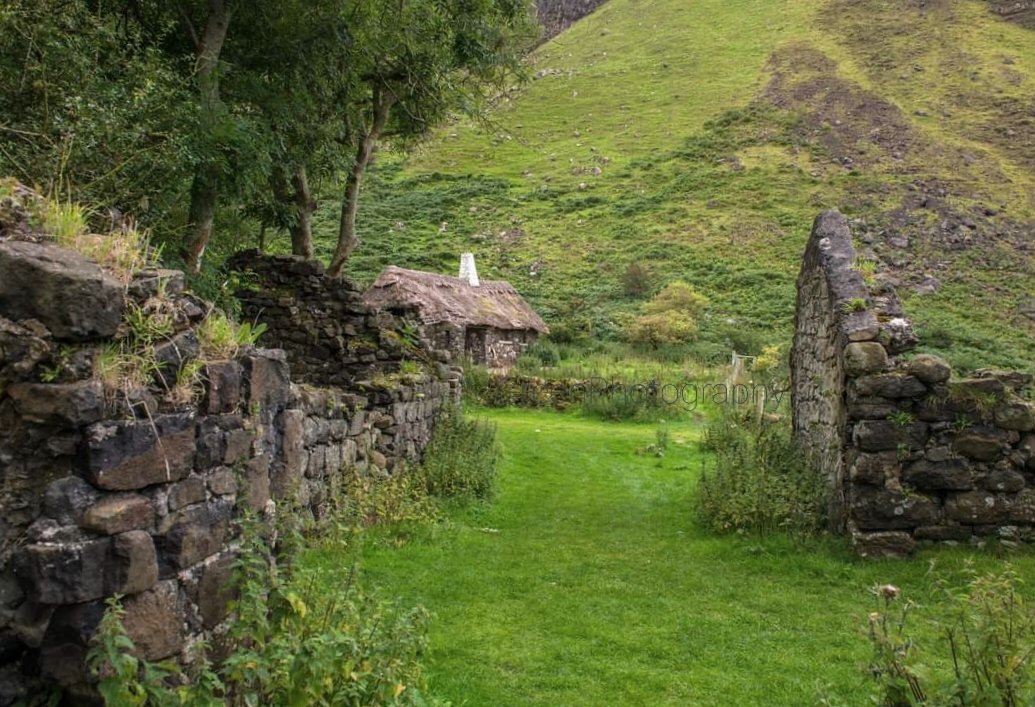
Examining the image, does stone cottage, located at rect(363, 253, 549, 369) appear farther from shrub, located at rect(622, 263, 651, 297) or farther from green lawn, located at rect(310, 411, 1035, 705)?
green lawn, located at rect(310, 411, 1035, 705)

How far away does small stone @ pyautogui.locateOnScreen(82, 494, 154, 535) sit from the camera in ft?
10.7

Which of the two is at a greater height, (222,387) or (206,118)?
(206,118)

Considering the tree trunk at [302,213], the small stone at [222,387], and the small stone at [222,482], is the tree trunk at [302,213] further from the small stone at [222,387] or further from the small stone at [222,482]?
the small stone at [222,482]

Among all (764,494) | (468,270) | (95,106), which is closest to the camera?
(95,106)

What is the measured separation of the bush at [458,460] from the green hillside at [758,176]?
21.4 metres

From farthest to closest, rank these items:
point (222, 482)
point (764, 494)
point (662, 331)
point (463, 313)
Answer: point (662, 331), point (463, 313), point (764, 494), point (222, 482)

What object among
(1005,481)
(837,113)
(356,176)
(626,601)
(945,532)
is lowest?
(626,601)

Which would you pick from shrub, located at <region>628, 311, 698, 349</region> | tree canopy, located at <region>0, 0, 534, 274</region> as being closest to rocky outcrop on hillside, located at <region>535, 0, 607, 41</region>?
shrub, located at <region>628, 311, 698, 349</region>

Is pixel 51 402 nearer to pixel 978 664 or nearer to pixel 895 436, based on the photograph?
pixel 978 664

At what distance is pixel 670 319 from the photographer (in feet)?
121

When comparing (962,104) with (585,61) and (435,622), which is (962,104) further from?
(435,622)

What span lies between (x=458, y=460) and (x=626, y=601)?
4.56m

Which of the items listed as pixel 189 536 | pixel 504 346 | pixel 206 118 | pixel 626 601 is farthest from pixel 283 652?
pixel 504 346

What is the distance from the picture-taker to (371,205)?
2418 inches
